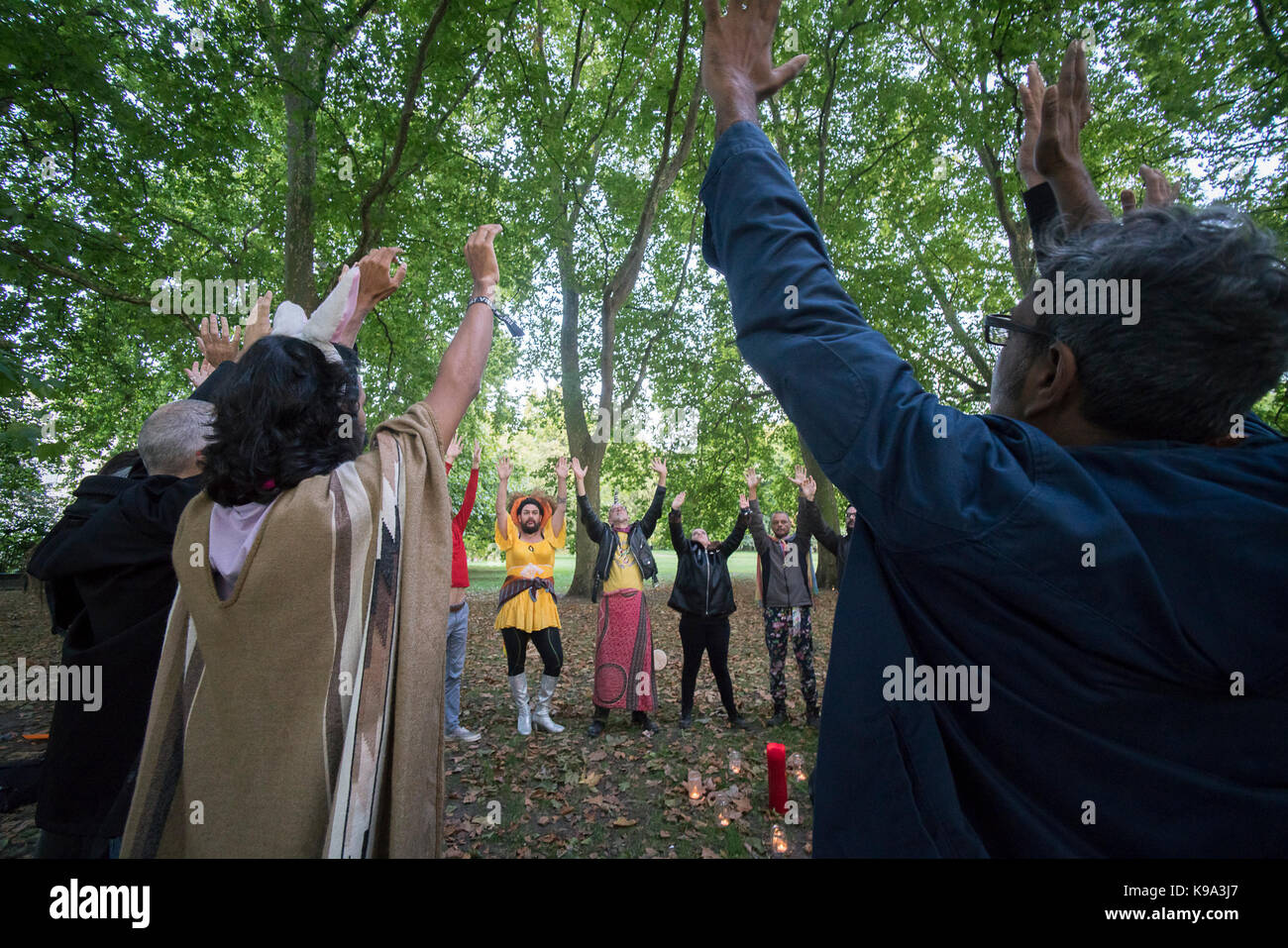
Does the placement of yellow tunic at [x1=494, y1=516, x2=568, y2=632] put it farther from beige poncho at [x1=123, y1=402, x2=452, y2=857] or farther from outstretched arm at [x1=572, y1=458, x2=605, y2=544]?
beige poncho at [x1=123, y1=402, x2=452, y2=857]

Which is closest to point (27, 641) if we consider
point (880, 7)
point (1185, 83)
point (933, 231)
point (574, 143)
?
point (574, 143)

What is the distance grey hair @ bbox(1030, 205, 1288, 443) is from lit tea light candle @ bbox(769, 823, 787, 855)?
4.54 meters

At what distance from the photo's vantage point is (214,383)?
7.80 ft

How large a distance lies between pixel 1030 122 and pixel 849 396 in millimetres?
1689

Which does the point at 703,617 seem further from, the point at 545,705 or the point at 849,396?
the point at 849,396

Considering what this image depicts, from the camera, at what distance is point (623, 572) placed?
292 inches

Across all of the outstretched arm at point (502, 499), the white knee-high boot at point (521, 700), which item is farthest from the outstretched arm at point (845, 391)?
the white knee-high boot at point (521, 700)

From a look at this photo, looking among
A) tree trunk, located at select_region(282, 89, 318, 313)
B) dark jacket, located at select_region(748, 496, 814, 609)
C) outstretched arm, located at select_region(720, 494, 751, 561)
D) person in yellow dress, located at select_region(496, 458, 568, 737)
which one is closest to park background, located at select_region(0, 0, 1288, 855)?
tree trunk, located at select_region(282, 89, 318, 313)

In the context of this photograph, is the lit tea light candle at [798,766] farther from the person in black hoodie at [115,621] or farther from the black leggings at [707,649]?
the person in black hoodie at [115,621]

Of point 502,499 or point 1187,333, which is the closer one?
point 1187,333

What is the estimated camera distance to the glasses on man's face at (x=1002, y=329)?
1.04 metres

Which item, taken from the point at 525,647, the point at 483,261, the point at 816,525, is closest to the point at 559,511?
the point at 525,647
